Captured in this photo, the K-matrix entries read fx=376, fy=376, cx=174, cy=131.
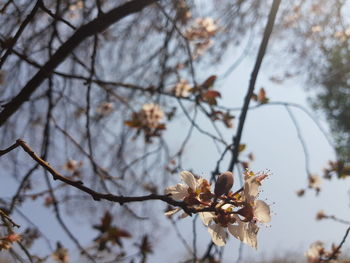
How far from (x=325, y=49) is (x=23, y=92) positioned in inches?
183

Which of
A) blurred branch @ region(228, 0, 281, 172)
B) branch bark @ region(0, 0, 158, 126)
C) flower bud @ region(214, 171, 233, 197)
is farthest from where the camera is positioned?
blurred branch @ region(228, 0, 281, 172)

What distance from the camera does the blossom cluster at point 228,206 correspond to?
2.77ft

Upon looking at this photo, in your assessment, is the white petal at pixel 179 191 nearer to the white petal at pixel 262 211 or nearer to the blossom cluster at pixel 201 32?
the white petal at pixel 262 211

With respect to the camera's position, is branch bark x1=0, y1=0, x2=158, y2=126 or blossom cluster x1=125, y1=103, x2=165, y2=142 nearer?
branch bark x1=0, y1=0, x2=158, y2=126

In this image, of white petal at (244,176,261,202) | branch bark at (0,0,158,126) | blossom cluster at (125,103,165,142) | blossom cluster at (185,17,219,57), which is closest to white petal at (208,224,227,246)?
white petal at (244,176,261,202)

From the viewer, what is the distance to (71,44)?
1639mm

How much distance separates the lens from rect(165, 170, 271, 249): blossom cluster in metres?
0.85

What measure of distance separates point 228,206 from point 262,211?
0.08 m

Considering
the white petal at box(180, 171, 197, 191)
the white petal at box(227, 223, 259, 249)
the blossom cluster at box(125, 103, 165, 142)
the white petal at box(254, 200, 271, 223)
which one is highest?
the blossom cluster at box(125, 103, 165, 142)

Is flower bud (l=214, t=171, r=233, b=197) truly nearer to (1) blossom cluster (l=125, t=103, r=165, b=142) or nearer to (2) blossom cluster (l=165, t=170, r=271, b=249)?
(2) blossom cluster (l=165, t=170, r=271, b=249)

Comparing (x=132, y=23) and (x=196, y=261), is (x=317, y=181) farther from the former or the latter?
(x=132, y=23)

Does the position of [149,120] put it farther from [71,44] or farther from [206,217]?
[206,217]

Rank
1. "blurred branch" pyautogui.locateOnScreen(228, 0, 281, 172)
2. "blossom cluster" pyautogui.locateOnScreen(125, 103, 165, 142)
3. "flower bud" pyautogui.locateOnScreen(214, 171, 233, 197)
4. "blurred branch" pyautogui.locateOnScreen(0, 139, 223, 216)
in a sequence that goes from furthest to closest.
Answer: "blossom cluster" pyautogui.locateOnScreen(125, 103, 165, 142), "blurred branch" pyautogui.locateOnScreen(228, 0, 281, 172), "flower bud" pyautogui.locateOnScreen(214, 171, 233, 197), "blurred branch" pyautogui.locateOnScreen(0, 139, 223, 216)

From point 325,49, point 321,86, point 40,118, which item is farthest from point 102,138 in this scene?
point 321,86
